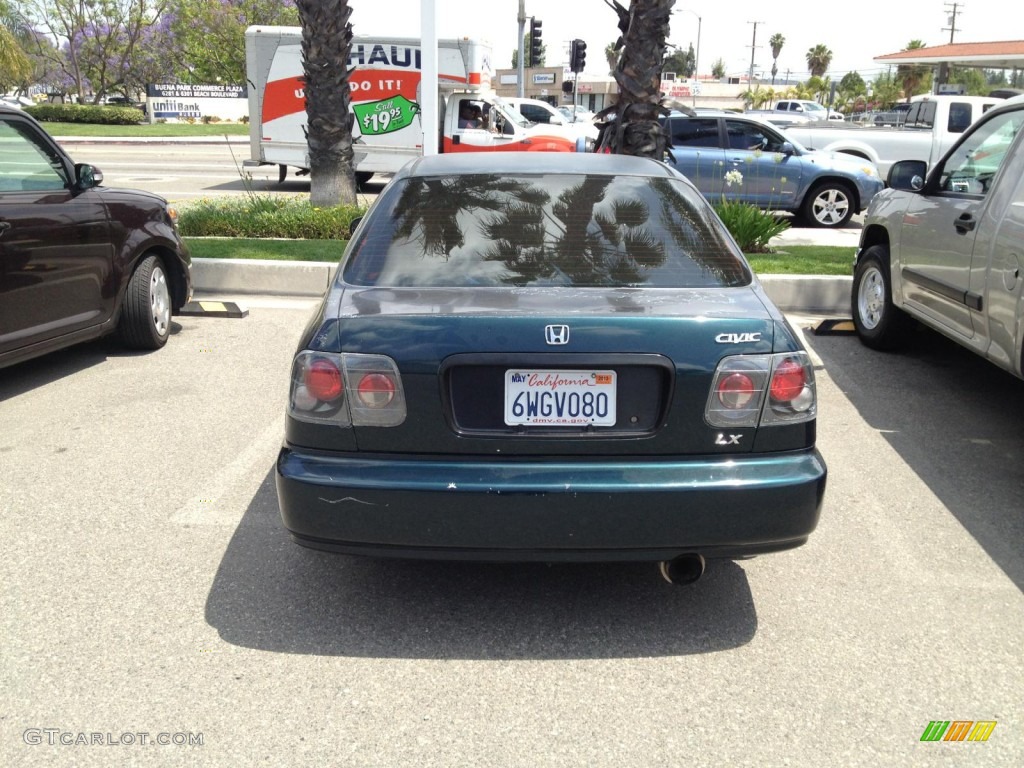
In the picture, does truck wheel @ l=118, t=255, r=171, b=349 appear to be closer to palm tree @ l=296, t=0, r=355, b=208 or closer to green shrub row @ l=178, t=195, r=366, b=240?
green shrub row @ l=178, t=195, r=366, b=240

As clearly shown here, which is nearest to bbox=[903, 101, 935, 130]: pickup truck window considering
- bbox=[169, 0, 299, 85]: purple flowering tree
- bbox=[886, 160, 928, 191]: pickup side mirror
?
bbox=[886, 160, 928, 191]: pickup side mirror

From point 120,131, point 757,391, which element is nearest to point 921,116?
point 757,391

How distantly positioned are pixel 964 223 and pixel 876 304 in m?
1.81

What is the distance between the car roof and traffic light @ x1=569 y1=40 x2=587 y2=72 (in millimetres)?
24936

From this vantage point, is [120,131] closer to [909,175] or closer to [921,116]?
[921,116]

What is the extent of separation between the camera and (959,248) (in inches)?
228

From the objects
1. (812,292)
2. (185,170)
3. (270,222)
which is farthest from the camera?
(185,170)

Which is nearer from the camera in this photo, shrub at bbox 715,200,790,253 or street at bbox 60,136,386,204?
shrub at bbox 715,200,790,253

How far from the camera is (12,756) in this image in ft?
8.80

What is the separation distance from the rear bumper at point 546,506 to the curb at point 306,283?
5922 millimetres

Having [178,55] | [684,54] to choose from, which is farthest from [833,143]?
[684,54]

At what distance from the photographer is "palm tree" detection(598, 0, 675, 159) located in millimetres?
9875

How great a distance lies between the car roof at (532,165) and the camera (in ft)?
13.6

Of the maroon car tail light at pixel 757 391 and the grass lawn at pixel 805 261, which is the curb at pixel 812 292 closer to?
the grass lawn at pixel 805 261
